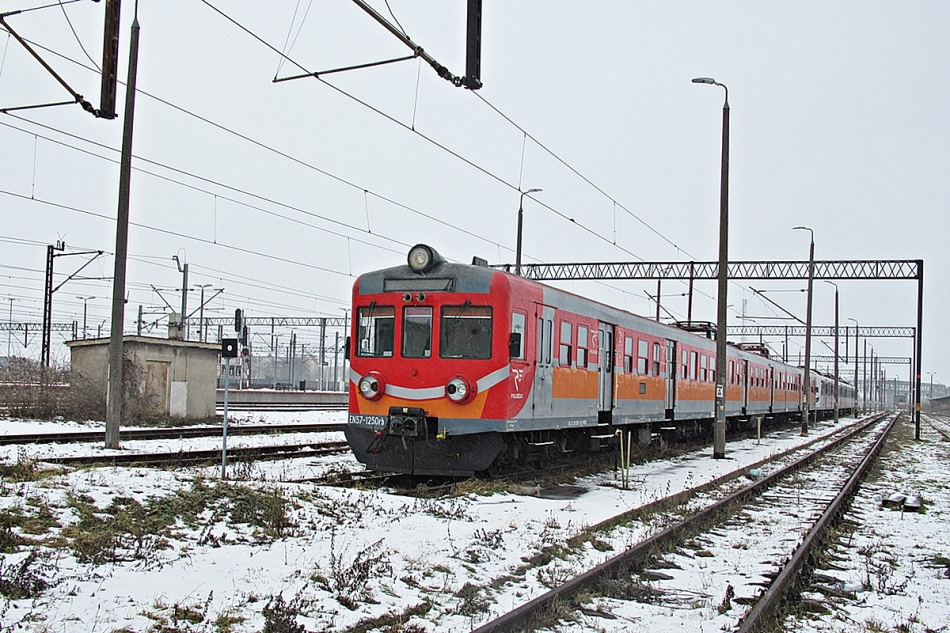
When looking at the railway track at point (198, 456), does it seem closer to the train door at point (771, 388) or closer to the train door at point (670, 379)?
→ the train door at point (670, 379)

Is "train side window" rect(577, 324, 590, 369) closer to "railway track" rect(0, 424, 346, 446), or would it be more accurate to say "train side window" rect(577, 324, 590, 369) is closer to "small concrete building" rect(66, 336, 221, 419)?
"railway track" rect(0, 424, 346, 446)

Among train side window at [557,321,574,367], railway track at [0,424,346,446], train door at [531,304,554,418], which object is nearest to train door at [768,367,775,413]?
railway track at [0,424,346,446]

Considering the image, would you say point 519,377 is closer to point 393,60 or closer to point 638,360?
point 393,60

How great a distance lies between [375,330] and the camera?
44.6 feet

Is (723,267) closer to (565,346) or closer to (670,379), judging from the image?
(670,379)

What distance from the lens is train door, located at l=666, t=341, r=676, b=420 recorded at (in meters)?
21.2

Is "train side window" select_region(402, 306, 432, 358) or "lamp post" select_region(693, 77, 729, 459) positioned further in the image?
"lamp post" select_region(693, 77, 729, 459)

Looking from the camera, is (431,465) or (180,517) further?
(431,465)

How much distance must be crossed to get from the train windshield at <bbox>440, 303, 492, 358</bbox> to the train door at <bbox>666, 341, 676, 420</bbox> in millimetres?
9421

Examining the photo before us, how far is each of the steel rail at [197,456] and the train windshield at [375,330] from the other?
128 inches

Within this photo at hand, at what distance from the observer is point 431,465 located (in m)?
12.9

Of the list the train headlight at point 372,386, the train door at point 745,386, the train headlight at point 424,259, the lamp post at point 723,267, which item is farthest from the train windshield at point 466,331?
the train door at point 745,386

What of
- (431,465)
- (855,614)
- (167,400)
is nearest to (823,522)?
(855,614)

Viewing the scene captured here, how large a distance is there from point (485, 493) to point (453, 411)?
1.43m
